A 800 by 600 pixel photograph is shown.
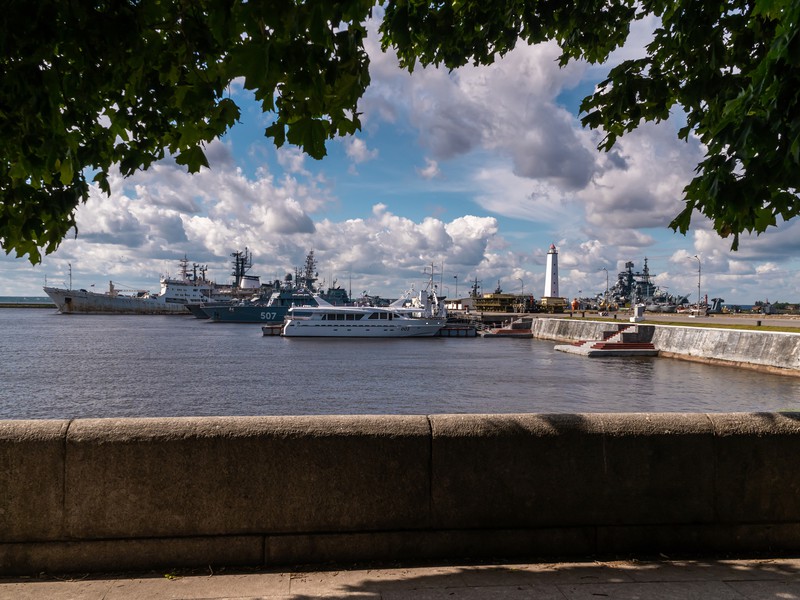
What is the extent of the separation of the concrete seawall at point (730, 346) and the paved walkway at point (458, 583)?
126 ft

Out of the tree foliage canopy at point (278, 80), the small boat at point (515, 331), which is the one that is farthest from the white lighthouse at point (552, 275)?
the tree foliage canopy at point (278, 80)

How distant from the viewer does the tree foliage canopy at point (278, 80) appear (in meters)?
2.80

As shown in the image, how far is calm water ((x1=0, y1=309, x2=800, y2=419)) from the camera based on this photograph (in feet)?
81.4

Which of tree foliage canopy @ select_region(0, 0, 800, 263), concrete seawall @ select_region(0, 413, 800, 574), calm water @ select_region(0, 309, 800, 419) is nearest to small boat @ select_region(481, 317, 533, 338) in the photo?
calm water @ select_region(0, 309, 800, 419)

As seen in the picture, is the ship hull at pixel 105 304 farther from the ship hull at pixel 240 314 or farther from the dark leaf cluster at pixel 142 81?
the dark leaf cluster at pixel 142 81

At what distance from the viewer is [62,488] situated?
12.3ft

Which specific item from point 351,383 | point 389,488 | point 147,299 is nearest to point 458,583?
point 389,488

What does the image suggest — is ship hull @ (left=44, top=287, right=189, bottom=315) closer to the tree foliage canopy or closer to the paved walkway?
the tree foliage canopy

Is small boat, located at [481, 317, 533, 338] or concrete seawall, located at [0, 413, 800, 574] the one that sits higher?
concrete seawall, located at [0, 413, 800, 574]

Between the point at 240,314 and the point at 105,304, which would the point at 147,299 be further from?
the point at 240,314

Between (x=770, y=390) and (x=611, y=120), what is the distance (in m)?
29.5

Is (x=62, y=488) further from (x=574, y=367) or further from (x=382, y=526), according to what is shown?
(x=574, y=367)

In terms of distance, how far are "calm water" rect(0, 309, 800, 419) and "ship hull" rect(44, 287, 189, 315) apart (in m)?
96.7

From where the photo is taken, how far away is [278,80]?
2730 millimetres
